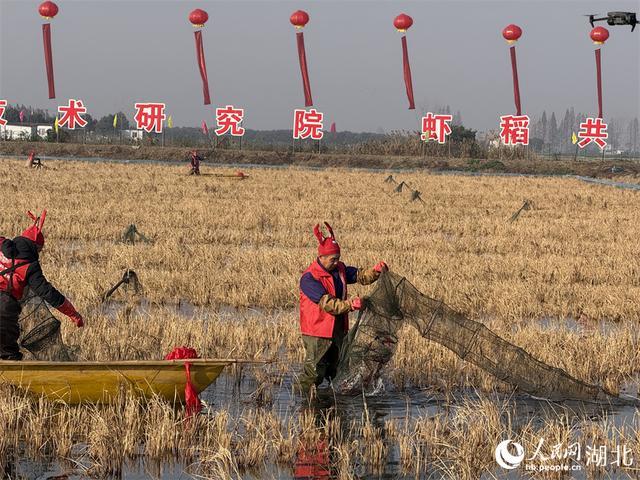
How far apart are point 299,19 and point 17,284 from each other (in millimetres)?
43608

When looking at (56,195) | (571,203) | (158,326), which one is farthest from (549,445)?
(571,203)

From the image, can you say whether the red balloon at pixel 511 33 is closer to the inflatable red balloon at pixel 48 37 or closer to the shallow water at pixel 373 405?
the inflatable red balloon at pixel 48 37

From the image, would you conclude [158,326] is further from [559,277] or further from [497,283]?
[559,277]

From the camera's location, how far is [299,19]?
5022 cm

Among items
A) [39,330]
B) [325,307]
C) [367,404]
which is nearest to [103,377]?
[39,330]

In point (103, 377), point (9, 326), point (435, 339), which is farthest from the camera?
point (435, 339)

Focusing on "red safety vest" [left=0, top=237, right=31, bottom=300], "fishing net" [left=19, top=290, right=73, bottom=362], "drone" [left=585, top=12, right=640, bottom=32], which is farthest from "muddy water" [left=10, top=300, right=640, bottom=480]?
"drone" [left=585, top=12, right=640, bottom=32]

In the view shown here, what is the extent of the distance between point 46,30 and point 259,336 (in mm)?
41094

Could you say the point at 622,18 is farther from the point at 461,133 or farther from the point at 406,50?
the point at 461,133

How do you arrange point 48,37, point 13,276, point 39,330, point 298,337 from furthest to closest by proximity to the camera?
point 48,37 → point 298,337 → point 39,330 → point 13,276

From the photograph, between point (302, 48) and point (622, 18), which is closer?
point (622, 18)

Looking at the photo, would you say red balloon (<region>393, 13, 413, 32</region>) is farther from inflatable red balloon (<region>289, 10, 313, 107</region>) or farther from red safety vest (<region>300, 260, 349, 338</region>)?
red safety vest (<region>300, 260, 349, 338</region>)

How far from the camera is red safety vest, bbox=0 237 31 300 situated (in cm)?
810

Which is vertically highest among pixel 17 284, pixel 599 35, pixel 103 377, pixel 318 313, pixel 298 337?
pixel 599 35
